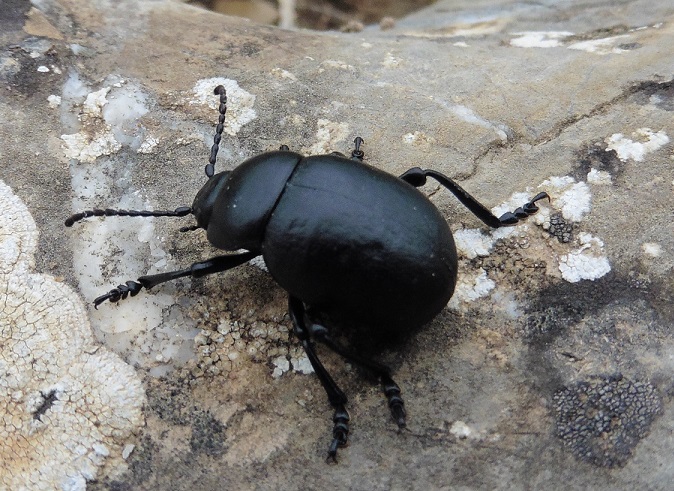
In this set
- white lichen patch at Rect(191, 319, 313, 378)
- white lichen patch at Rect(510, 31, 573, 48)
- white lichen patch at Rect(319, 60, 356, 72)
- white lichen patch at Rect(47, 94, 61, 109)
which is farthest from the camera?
white lichen patch at Rect(510, 31, 573, 48)

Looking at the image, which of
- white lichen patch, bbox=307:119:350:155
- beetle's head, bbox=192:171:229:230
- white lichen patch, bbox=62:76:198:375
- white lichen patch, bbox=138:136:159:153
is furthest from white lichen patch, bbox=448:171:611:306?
white lichen patch, bbox=138:136:159:153

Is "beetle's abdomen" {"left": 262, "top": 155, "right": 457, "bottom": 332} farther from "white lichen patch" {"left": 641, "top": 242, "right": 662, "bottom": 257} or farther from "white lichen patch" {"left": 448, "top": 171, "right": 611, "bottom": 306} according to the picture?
"white lichen patch" {"left": 641, "top": 242, "right": 662, "bottom": 257}

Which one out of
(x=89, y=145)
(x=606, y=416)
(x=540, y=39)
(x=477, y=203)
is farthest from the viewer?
(x=540, y=39)

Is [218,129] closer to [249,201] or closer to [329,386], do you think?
[249,201]

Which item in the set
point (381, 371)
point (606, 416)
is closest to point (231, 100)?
point (381, 371)

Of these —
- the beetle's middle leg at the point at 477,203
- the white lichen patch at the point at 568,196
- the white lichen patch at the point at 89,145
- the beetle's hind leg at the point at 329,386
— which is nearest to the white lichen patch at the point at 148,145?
the white lichen patch at the point at 89,145

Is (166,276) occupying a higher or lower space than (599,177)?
lower

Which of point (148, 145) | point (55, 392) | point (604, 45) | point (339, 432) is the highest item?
point (604, 45)
